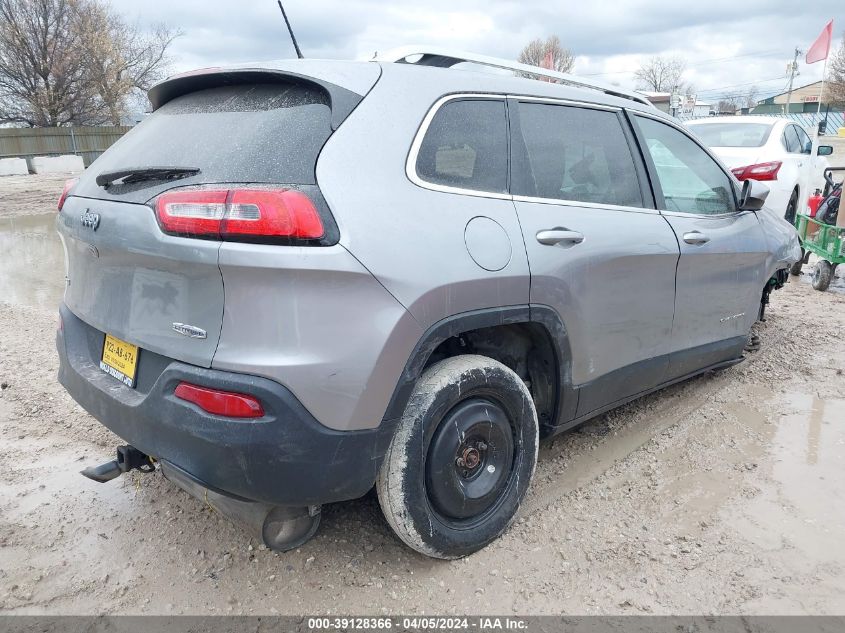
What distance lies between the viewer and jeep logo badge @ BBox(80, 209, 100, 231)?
238 cm

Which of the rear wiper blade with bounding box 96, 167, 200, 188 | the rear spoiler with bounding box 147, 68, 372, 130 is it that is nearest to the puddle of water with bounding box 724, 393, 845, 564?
the rear spoiler with bounding box 147, 68, 372, 130

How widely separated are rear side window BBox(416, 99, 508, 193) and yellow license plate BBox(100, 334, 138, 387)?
1.22 m

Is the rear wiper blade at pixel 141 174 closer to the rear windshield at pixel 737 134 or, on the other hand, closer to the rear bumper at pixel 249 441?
the rear bumper at pixel 249 441

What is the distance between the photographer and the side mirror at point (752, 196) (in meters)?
3.97

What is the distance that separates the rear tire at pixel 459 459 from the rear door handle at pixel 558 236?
55 centimetres

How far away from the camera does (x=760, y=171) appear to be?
780cm

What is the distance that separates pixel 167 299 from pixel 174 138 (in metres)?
0.72

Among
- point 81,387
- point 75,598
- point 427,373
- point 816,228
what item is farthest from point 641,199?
point 816,228

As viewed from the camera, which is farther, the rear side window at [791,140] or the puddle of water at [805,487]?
the rear side window at [791,140]

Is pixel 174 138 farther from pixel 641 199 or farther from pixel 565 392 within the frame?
pixel 641 199

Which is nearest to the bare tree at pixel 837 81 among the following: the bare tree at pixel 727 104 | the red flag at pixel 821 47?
the bare tree at pixel 727 104

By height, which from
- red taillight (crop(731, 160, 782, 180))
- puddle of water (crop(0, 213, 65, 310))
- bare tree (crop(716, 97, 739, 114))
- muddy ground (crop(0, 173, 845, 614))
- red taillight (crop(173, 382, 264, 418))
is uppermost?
bare tree (crop(716, 97, 739, 114))

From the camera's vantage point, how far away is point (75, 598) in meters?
2.41

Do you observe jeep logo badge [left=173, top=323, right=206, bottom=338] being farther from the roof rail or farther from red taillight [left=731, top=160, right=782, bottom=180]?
red taillight [left=731, top=160, right=782, bottom=180]
